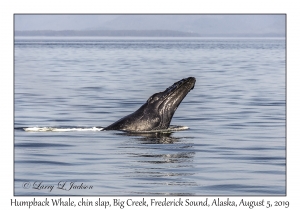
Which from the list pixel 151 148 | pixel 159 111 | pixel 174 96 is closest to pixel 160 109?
pixel 159 111

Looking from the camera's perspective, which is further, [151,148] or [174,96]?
[174,96]

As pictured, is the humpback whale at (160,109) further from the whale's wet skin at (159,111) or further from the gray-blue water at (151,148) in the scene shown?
the gray-blue water at (151,148)

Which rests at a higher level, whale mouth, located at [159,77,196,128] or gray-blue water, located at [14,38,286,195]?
whale mouth, located at [159,77,196,128]

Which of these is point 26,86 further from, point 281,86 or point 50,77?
point 281,86

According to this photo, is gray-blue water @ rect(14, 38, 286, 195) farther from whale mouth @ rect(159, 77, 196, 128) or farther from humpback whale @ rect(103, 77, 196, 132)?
whale mouth @ rect(159, 77, 196, 128)

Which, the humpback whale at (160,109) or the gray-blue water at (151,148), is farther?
the humpback whale at (160,109)

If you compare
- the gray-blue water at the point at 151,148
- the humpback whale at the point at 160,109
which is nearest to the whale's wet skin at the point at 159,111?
the humpback whale at the point at 160,109

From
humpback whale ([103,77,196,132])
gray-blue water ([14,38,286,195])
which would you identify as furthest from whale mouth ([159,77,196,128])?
gray-blue water ([14,38,286,195])

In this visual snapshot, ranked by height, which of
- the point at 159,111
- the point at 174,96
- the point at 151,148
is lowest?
the point at 151,148

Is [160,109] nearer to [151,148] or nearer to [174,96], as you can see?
[174,96]

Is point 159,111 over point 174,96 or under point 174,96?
under

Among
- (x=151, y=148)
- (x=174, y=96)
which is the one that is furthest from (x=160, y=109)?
(x=151, y=148)
